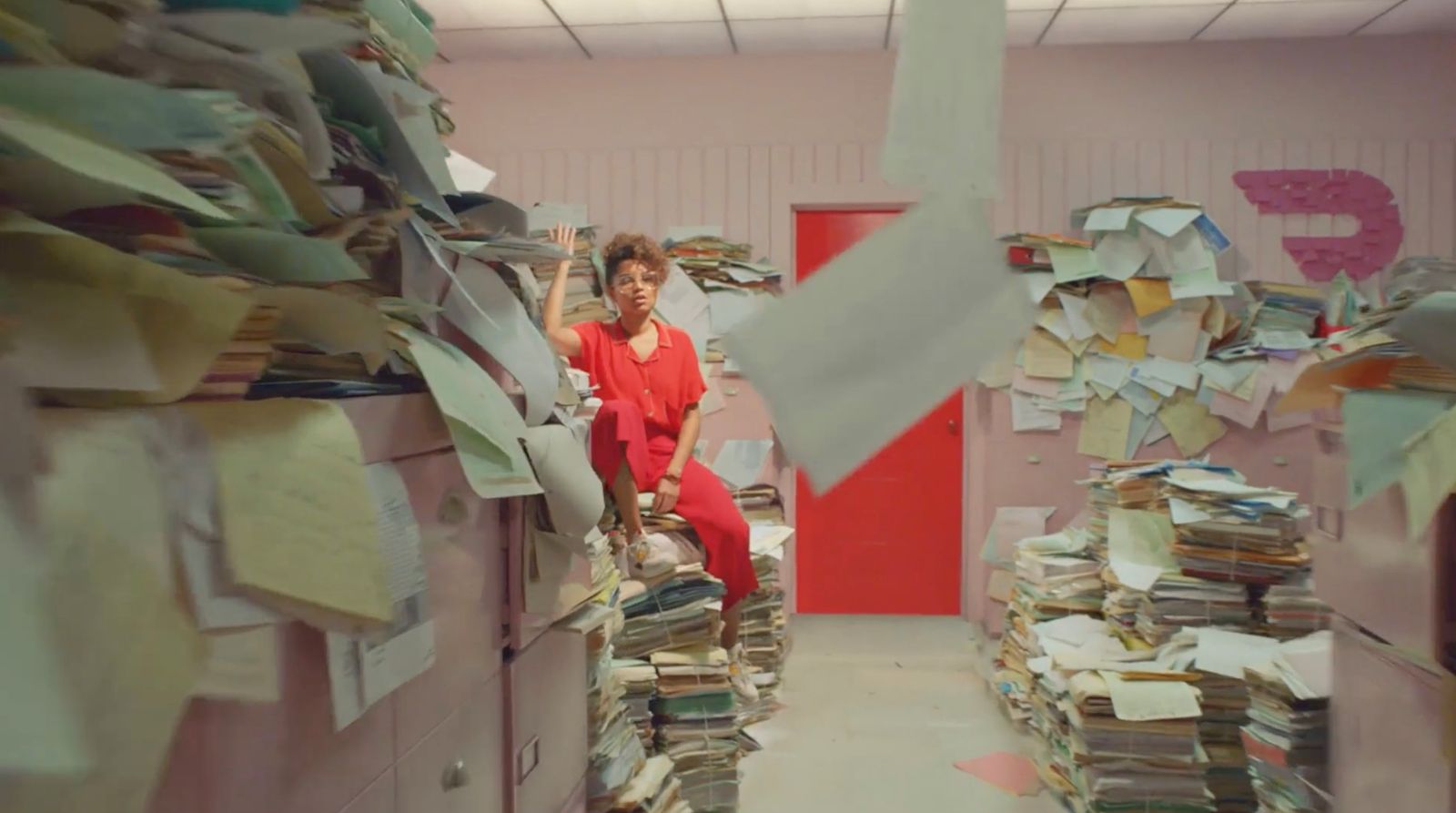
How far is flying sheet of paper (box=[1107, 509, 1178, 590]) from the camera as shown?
2902 mm

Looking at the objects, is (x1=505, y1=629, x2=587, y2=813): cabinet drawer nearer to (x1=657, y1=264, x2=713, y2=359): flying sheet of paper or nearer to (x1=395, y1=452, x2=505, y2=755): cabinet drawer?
(x1=395, y1=452, x2=505, y2=755): cabinet drawer

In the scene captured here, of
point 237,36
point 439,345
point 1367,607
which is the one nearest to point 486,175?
point 439,345

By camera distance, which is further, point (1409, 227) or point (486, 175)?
point (1409, 227)

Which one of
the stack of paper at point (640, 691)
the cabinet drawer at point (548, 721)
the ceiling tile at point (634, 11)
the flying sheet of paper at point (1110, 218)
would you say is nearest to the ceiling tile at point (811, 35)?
the ceiling tile at point (634, 11)

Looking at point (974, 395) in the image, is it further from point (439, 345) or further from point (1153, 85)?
point (439, 345)

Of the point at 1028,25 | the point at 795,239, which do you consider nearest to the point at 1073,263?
the point at 1028,25

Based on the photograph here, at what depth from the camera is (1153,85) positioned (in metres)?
4.05

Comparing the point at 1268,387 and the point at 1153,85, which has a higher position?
the point at 1153,85

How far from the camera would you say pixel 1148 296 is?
381 cm

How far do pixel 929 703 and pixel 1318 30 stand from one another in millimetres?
3175

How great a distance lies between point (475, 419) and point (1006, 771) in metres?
2.63

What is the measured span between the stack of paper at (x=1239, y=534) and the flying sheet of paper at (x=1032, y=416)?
120 cm

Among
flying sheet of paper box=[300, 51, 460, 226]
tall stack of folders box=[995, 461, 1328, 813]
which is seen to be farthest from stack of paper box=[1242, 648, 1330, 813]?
flying sheet of paper box=[300, 51, 460, 226]

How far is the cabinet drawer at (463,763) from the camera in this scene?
0.83 m
